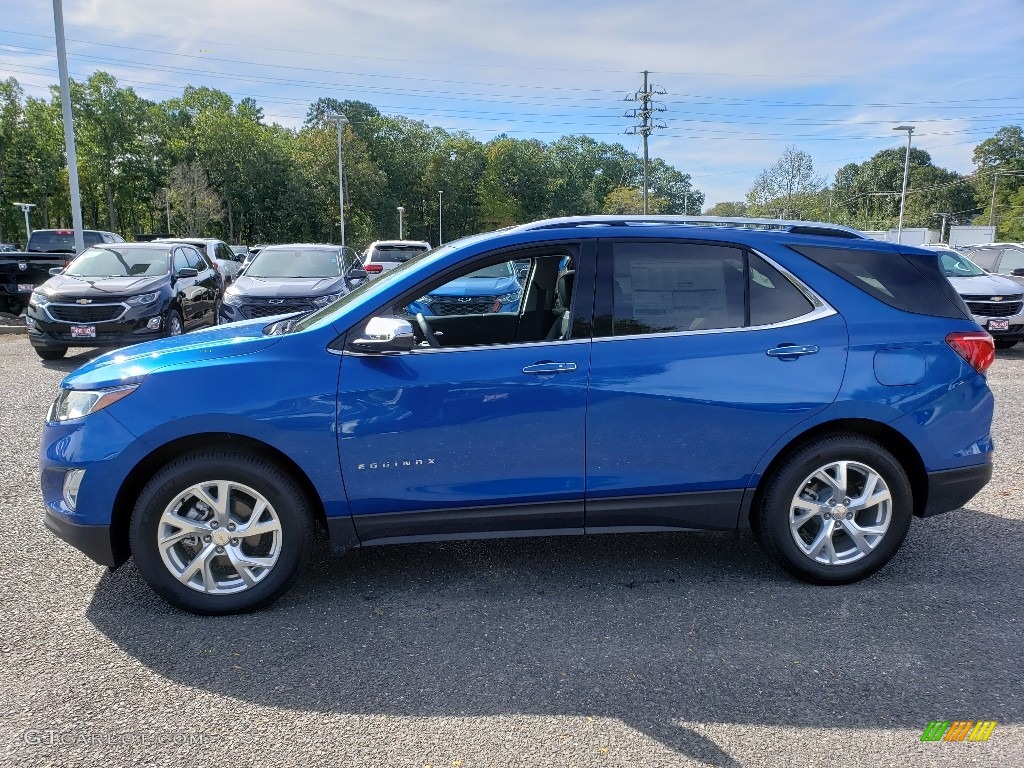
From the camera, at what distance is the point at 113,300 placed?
1040 cm

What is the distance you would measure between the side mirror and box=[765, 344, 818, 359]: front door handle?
1.70 metres

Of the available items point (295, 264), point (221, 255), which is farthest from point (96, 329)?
point (221, 255)

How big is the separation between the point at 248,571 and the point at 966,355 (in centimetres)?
362

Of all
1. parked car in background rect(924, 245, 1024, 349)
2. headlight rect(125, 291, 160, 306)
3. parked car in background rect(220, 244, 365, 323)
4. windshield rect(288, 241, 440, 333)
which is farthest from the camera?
parked car in background rect(924, 245, 1024, 349)

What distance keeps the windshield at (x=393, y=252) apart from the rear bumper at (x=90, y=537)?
1494 centimetres

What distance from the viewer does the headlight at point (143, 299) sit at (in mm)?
10461

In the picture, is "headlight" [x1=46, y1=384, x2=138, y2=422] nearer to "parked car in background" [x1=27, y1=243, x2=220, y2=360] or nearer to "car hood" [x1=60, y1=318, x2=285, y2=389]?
"car hood" [x1=60, y1=318, x2=285, y2=389]

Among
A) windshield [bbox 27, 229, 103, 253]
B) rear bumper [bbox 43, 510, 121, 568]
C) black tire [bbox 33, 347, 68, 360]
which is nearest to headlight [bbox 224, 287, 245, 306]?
black tire [bbox 33, 347, 68, 360]

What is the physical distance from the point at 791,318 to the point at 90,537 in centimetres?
338

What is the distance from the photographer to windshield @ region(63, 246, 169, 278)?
36.7ft

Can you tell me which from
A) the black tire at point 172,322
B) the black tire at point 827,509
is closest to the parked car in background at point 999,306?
the black tire at point 827,509

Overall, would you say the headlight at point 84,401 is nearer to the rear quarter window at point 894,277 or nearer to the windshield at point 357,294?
the windshield at point 357,294

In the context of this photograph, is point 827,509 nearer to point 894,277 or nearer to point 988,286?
point 894,277

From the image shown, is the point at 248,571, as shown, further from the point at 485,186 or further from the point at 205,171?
the point at 485,186
